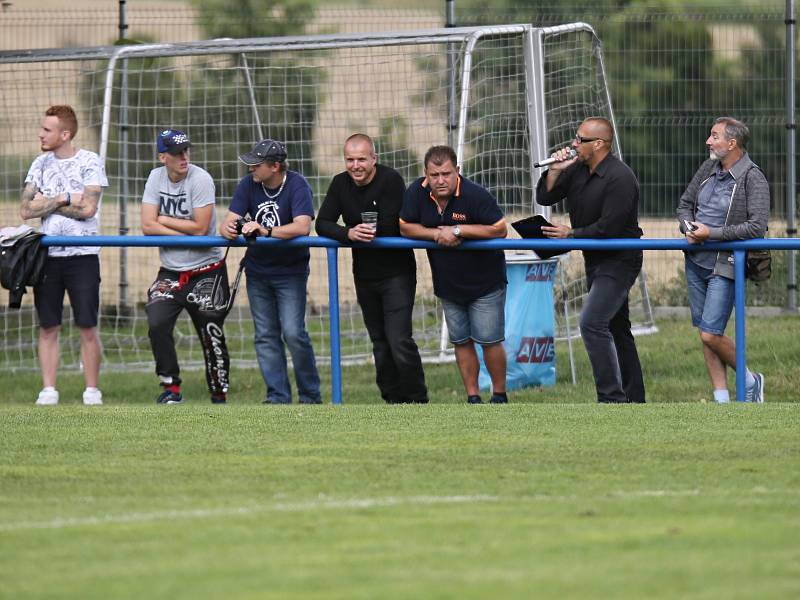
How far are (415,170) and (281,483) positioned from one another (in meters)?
8.62

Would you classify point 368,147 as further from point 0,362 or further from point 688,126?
point 0,362

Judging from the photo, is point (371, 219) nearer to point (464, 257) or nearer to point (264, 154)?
point (464, 257)

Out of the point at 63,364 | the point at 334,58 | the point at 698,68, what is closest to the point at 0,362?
the point at 63,364

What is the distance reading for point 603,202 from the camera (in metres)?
9.70

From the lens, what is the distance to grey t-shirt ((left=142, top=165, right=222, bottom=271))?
1062cm

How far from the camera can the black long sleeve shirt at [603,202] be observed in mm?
9602

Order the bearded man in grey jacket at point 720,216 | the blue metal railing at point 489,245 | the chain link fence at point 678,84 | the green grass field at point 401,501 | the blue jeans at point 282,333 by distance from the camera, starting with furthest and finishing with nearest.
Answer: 1. the chain link fence at point 678,84
2. the blue jeans at point 282,333
3. the bearded man in grey jacket at point 720,216
4. the blue metal railing at point 489,245
5. the green grass field at point 401,501

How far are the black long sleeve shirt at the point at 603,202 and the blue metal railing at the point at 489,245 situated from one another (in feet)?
0.81

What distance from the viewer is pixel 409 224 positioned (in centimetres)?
986

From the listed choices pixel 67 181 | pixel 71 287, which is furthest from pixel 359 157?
pixel 71 287

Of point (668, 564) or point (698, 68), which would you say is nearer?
point (668, 564)

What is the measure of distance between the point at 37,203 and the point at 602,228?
392cm

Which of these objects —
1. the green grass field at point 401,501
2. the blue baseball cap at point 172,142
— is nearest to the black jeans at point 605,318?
the green grass field at point 401,501

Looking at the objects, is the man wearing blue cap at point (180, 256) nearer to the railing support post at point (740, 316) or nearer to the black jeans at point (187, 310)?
the black jeans at point (187, 310)
